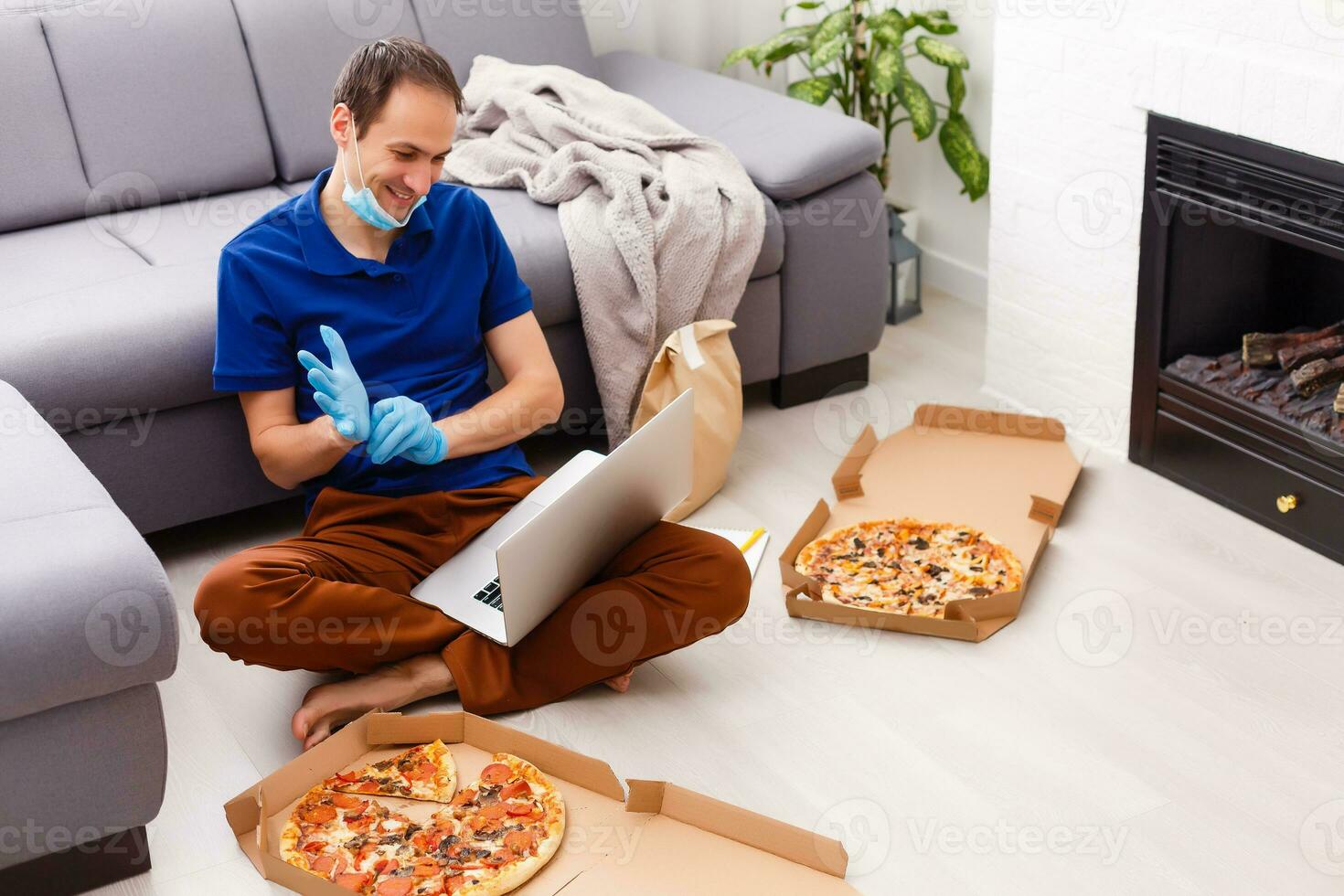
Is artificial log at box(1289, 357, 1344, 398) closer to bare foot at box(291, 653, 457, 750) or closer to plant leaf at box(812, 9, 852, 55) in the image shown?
plant leaf at box(812, 9, 852, 55)

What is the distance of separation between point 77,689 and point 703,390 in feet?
3.87

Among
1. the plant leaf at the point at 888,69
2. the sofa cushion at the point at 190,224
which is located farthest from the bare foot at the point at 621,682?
the plant leaf at the point at 888,69

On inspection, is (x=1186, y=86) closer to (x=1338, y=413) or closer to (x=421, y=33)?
(x=1338, y=413)

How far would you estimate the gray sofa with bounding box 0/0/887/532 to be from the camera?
2.21 m

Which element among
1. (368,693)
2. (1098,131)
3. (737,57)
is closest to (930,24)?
(737,57)

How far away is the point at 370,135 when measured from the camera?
1.79 meters

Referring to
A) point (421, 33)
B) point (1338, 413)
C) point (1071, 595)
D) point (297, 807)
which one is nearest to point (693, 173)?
point (421, 33)

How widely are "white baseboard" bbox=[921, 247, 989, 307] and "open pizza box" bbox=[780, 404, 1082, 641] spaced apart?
2.32ft

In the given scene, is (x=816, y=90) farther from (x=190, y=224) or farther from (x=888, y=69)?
(x=190, y=224)

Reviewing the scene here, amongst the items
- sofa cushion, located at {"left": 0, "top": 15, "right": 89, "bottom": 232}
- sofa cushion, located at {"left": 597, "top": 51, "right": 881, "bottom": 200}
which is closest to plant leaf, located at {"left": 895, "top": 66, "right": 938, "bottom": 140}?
sofa cushion, located at {"left": 597, "top": 51, "right": 881, "bottom": 200}

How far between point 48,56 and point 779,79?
5.79 ft

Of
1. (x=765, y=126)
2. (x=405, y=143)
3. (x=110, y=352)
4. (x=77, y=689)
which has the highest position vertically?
(x=405, y=143)

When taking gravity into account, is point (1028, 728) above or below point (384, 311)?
below

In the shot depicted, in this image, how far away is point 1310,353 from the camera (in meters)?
2.27
